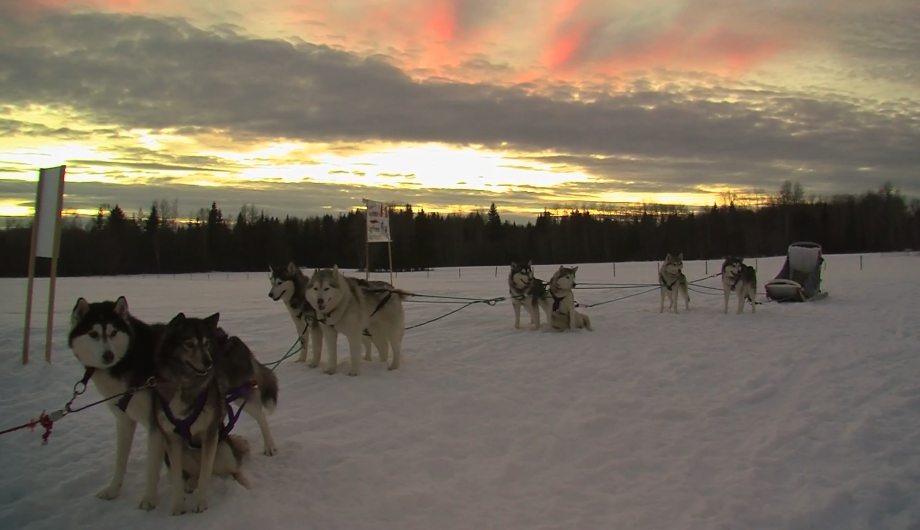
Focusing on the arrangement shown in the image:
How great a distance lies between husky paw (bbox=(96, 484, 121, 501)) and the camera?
3.96 metres

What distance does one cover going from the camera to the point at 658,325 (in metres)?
12.1

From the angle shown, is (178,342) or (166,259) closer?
(178,342)

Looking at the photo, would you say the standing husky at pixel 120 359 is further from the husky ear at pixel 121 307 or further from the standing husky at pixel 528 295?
the standing husky at pixel 528 295

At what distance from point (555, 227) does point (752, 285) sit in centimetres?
6949

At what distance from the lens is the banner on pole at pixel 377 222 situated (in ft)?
61.9

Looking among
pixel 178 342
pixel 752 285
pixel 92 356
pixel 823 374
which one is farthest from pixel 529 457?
pixel 752 285

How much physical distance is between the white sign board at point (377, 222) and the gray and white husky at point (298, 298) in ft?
33.8

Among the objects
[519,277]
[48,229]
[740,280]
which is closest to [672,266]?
[740,280]

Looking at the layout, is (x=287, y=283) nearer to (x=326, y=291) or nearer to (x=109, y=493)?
(x=326, y=291)

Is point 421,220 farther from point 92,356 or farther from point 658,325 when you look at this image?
point 92,356

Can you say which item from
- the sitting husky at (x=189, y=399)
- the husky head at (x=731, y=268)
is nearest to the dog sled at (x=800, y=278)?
the husky head at (x=731, y=268)

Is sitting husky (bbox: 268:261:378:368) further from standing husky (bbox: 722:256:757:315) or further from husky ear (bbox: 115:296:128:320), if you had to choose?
standing husky (bbox: 722:256:757:315)

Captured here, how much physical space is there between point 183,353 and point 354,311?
13.4 feet

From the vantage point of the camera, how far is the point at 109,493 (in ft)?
13.0
